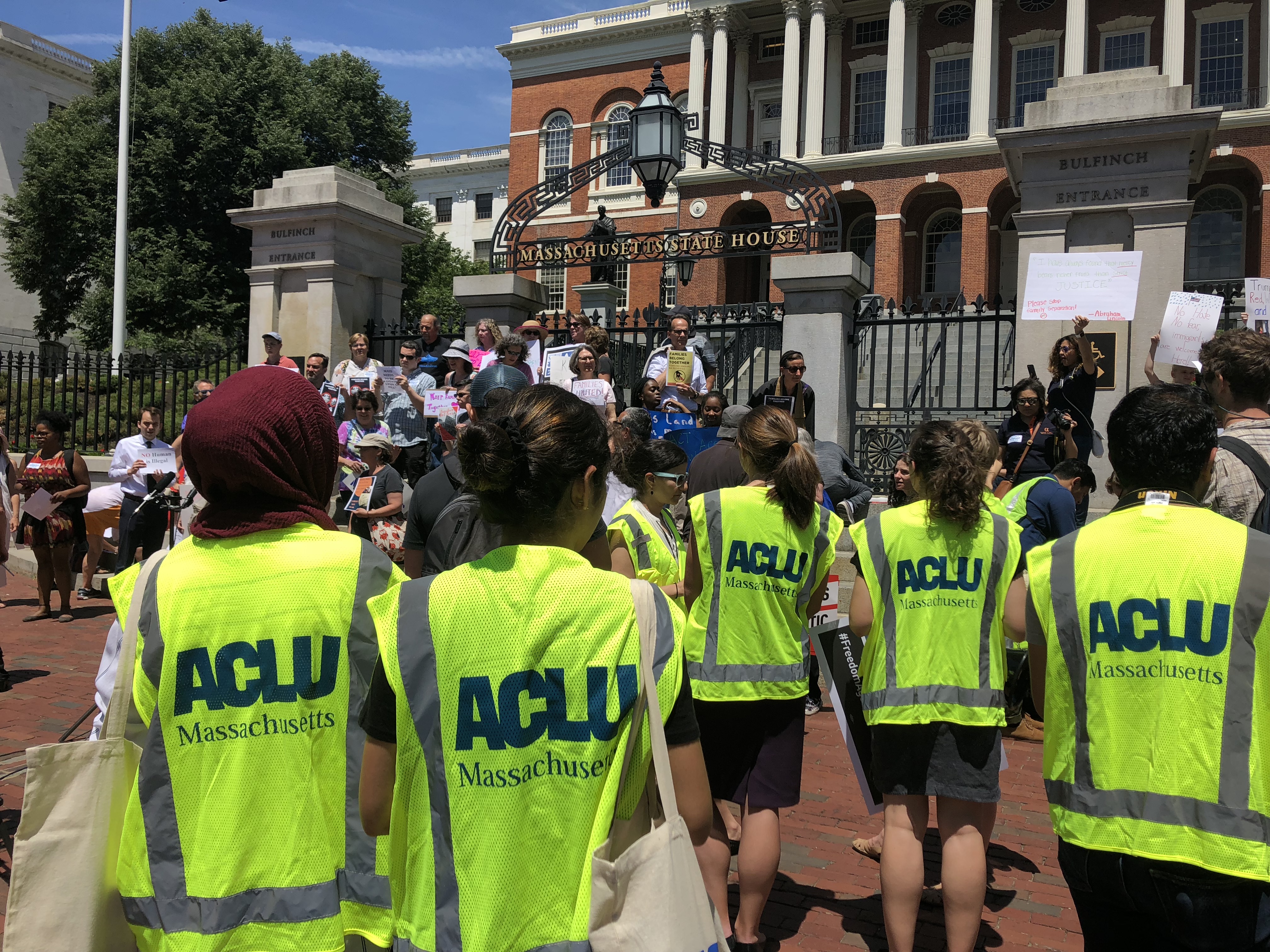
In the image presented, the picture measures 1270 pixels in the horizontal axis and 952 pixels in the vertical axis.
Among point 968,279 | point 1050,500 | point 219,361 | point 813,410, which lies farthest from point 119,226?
point 968,279

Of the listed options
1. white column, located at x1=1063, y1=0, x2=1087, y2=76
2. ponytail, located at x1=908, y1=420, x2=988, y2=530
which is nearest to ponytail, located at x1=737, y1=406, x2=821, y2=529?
ponytail, located at x1=908, y1=420, x2=988, y2=530

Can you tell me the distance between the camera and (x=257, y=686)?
81.3 inches

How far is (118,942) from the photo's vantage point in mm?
1960

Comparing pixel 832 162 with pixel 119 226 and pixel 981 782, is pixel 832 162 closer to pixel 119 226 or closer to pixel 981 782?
pixel 119 226

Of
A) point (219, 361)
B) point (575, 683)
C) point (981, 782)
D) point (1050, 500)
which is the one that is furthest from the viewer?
point (219, 361)

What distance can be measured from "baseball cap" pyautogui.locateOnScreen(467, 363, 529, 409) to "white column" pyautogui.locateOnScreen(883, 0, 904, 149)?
114ft

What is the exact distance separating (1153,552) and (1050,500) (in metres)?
3.45

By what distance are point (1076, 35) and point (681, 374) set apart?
3155 centimetres

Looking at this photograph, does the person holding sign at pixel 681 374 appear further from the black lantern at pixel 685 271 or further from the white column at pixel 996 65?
the white column at pixel 996 65

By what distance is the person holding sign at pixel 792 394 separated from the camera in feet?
26.2

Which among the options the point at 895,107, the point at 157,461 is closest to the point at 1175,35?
the point at 895,107

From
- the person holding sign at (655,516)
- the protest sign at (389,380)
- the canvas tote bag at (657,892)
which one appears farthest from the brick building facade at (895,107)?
the canvas tote bag at (657,892)

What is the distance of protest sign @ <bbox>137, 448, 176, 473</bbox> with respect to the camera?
1012 cm

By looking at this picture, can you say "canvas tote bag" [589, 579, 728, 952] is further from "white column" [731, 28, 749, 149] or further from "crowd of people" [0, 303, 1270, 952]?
"white column" [731, 28, 749, 149]
